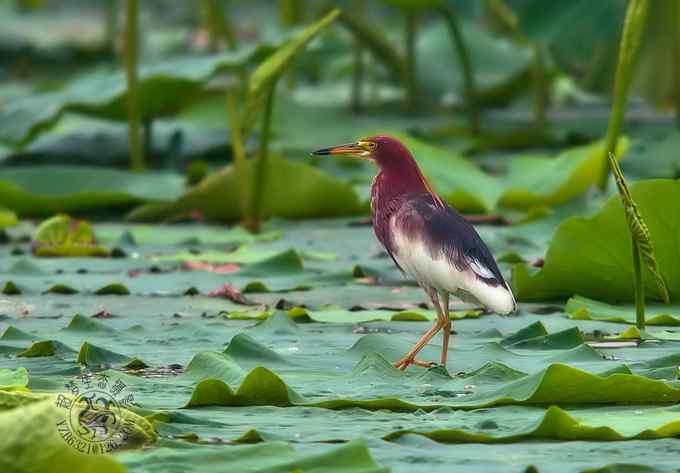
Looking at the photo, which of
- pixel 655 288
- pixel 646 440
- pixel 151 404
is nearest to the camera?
pixel 646 440

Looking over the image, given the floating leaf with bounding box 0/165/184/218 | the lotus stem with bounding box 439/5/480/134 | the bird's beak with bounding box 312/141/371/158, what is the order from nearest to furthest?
the bird's beak with bounding box 312/141/371/158
the floating leaf with bounding box 0/165/184/218
the lotus stem with bounding box 439/5/480/134

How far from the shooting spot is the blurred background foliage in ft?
18.4

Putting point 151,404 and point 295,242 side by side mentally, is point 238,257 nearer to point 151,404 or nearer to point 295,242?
point 295,242

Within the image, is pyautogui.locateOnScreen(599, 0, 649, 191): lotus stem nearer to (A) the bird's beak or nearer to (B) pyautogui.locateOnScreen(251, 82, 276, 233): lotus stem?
(A) the bird's beak

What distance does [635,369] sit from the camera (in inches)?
112

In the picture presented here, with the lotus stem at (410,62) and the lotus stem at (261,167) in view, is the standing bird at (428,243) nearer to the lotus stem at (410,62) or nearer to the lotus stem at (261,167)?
the lotus stem at (261,167)

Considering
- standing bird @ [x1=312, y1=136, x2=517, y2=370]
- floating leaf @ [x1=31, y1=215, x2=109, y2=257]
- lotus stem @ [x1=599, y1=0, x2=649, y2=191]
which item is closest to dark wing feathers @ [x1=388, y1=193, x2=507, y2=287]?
standing bird @ [x1=312, y1=136, x2=517, y2=370]

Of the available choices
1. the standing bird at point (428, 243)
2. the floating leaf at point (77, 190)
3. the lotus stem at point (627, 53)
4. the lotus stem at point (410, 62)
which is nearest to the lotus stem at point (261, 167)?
the floating leaf at point (77, 190)

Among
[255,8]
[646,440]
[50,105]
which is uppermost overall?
[255,8]

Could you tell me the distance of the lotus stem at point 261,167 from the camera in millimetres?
5035

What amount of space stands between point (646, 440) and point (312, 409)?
22.1 inches

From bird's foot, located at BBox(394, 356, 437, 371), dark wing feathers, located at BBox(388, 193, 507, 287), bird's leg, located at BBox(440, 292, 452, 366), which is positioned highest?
dark wing feathers, located at BBox(388, 193, 507, 287)

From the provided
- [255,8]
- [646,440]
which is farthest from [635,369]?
[255,8]

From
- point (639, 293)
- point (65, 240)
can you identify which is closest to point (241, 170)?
point (65, 240)
